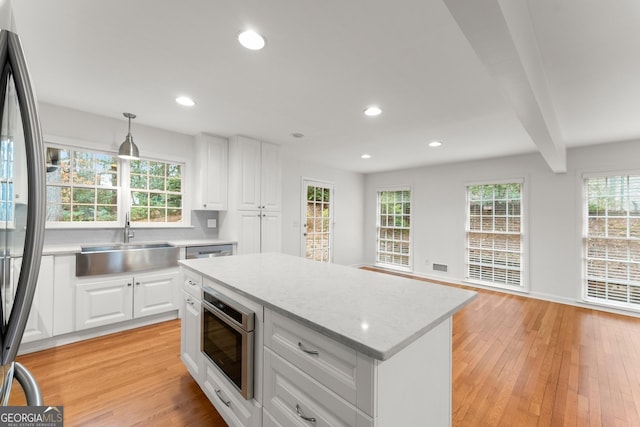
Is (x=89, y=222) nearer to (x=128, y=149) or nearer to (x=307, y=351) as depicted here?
(x=128, y=149)

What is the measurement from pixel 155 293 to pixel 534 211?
5.50 meters

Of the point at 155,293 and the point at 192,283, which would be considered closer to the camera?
the point at 192,283

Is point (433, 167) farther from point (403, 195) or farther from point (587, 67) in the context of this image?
point (587, 67)

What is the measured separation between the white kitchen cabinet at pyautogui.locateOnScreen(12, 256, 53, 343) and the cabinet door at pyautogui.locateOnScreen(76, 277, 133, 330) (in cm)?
19

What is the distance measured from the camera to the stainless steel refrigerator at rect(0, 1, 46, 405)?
1.88ft

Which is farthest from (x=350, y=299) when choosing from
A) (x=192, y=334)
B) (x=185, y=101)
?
(x=185, y=101)

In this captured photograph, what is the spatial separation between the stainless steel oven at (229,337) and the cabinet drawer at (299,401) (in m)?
0.13

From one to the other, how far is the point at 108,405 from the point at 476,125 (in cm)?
413

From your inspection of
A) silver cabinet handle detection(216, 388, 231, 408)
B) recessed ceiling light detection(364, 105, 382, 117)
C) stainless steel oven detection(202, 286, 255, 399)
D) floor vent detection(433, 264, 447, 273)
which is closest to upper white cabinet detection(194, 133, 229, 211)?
recessed ceiling light detection(364, 105, 382, 117)

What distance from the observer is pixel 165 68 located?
6.77ft

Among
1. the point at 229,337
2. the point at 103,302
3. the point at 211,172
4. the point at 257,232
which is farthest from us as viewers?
the point at 257,232

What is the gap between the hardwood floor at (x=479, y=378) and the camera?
5.88ft

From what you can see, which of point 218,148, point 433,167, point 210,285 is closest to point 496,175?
point 433,167

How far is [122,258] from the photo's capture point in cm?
288
